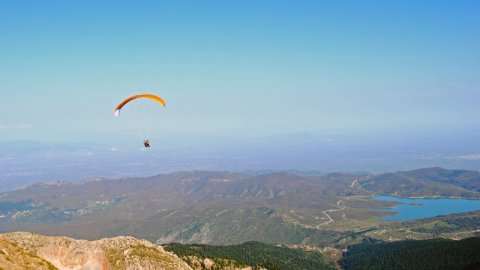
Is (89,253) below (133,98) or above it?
below

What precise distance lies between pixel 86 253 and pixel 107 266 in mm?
9229

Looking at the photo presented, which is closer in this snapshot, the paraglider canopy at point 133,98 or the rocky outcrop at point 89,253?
the paraglider canopy at point 133,98

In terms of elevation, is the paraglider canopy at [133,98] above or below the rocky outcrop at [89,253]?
above

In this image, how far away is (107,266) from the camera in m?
167

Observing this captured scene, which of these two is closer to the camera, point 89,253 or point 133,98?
point 133,98

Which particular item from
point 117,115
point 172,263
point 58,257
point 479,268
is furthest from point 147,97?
point 479,268

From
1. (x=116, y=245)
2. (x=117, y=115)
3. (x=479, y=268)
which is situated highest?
(x=117, y=115)

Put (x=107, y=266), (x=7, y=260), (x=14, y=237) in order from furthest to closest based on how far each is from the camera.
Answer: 1. (x=107, y=266)
2. (x=14, y=237)
3. (x=7, y=260)

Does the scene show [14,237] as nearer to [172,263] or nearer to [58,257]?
[58,257]

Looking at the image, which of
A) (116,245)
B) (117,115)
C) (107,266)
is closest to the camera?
(117,115)

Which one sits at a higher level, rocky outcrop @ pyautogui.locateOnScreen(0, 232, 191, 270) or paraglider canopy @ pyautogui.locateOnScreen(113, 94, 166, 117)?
paraglider canopy @ pyautogui.locateOnScreen(113, 94, 166, 117)

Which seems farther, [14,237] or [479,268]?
[479,268]

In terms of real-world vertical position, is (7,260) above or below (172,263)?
above

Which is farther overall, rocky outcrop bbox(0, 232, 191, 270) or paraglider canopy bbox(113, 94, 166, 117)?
rocky outcrop bbox(0, 232, 191, 270)
